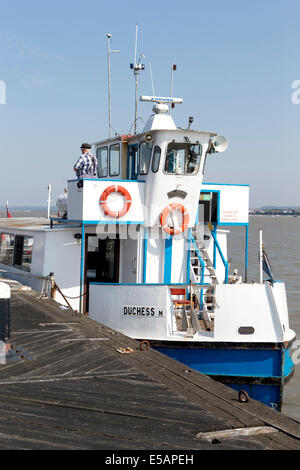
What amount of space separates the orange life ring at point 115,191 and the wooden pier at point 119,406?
4.20 m

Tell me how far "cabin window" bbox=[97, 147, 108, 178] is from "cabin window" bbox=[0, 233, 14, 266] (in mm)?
3516

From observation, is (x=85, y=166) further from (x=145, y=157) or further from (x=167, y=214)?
(x=167, y=214)

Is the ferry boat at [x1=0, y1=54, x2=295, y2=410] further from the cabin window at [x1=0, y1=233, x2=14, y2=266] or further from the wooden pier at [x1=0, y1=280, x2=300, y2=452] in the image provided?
the wooden pier at [x1=0, y1=280, x2=300, y2=452]

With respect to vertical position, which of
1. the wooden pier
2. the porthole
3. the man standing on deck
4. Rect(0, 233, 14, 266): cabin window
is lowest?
the porthole

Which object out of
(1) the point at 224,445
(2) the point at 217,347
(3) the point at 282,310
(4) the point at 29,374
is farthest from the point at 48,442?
(3) the point at 282,310

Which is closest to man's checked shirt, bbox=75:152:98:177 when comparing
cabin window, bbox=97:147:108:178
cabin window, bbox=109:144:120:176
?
cabin window, bbox=109:144:120:176

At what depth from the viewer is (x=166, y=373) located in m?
6.30

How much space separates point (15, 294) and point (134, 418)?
764 centimetres

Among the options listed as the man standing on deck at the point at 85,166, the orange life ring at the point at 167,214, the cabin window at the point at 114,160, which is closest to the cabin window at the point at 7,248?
the man standing on deck at the point at 85,166

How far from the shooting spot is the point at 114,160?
13.3 metres

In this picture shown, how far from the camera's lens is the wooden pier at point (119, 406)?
14.5 ft

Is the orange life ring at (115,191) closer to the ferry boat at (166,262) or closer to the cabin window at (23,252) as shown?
the ferry boat at (166,262)

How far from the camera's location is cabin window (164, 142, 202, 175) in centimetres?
1166

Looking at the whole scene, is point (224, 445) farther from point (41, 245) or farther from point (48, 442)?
point (41, 245)
